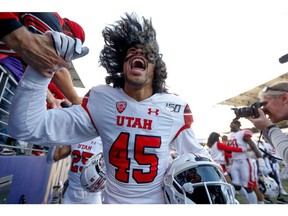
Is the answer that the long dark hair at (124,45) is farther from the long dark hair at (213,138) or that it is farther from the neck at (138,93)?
the long dark hair at (213,138)

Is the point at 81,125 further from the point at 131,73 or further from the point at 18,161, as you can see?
the point at 18,161

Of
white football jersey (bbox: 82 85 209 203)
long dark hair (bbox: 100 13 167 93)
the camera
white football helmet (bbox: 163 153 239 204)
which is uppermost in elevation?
long dark hair (bbox: 100 13 167 93)

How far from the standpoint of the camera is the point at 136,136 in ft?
3.49

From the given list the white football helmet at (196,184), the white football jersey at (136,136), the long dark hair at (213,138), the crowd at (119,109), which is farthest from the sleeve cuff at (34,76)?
the long dark hair at (213,138)

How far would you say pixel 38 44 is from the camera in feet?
2.42

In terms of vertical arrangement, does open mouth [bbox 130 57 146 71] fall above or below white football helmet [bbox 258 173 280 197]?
above

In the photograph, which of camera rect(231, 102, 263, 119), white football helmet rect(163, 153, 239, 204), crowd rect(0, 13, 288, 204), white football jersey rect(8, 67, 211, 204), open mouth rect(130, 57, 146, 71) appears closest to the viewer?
crowd rect(0, 13, 288, 204)

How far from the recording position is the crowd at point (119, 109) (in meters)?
0.78

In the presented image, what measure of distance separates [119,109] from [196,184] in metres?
0.45

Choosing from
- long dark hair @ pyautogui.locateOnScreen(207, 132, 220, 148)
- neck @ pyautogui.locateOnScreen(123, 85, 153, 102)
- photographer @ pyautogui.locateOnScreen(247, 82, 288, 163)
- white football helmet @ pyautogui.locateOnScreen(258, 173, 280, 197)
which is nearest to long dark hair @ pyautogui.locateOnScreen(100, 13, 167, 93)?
neck @ pyautogui.locateOnScreen(123, 85, 153, 102)

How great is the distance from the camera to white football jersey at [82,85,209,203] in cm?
104

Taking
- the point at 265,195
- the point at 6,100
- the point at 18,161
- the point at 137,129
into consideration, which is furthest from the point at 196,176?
the point at 265,195

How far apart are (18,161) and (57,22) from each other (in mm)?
1109

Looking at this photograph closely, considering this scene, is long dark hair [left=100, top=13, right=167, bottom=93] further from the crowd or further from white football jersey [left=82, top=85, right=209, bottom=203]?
white football jersey [left=82, top=85, right=209, bottom=203]
